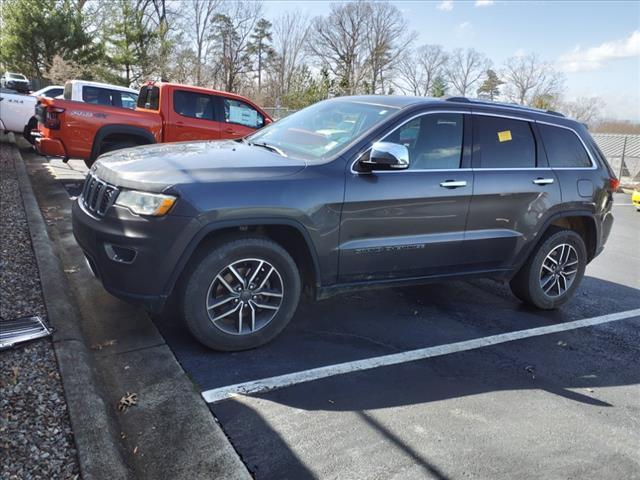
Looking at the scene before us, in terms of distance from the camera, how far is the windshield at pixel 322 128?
13.5 feet

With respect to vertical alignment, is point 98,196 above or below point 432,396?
above

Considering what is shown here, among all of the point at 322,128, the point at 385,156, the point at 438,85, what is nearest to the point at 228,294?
the point at 385,156

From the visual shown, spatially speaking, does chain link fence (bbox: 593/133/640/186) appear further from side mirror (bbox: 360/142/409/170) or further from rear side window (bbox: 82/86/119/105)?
side mirror (bbox: 360/142/409/170)

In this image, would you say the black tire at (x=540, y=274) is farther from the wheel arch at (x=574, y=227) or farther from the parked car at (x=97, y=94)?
the parked car at (x=97, y=94)

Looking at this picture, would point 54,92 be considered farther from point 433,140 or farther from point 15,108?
point 433,140

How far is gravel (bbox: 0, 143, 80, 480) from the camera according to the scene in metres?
2.40

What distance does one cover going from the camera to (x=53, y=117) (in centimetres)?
872

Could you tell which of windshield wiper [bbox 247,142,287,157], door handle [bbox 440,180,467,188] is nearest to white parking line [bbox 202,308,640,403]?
door handle [bbox 440,180,467,188]

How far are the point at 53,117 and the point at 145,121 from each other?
57.2 inches

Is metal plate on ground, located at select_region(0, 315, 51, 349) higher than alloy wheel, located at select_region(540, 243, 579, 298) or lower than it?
lower

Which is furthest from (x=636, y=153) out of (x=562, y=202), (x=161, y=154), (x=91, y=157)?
(x=161, y=154)

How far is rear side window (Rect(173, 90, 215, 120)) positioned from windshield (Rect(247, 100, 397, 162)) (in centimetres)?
515

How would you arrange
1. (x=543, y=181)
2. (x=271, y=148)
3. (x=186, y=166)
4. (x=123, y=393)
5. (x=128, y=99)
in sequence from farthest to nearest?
(x=128, y=99) → (x=543, y=181) → (x=271, y=148) → (x=186, y=166) → (x=123, y=393)

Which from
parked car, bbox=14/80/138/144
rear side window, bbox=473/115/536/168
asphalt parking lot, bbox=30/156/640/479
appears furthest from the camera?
parked car, bbox=14/80/138/144
